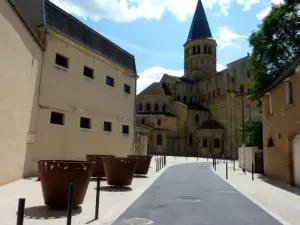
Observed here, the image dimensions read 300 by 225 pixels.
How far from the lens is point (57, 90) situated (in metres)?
16.2

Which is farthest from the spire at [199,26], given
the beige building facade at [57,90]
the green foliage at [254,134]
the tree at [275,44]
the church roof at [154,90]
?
the beige building facade at [57,90]

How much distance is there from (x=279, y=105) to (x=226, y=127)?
4245cm

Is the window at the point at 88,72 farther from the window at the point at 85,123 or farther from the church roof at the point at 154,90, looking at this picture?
the church roof at the point at 154,90

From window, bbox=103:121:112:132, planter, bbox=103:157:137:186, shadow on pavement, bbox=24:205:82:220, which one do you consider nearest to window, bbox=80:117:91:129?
window, bbox=103:121:112:132

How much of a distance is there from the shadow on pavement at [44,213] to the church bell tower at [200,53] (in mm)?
63716

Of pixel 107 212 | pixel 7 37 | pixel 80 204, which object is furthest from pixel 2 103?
pixel 107 212

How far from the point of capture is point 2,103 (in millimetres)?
10617

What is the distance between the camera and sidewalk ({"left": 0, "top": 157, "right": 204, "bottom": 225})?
646 cm

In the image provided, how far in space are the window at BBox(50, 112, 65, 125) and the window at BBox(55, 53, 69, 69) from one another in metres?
2.70

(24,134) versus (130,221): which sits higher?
(24,134)

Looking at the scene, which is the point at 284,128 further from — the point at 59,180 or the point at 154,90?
the point at 154,90

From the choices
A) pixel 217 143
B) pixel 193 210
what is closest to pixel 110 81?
pixel 193 210

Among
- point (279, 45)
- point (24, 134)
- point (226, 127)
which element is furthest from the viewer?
point (226, 127)

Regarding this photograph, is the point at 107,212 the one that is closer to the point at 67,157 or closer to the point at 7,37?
the point at 7,37
